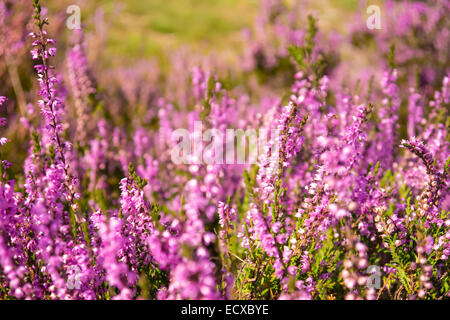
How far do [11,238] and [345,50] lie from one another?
12.4 meters

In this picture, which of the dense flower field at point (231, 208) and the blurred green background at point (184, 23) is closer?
the dense flower field at point (231, 208)

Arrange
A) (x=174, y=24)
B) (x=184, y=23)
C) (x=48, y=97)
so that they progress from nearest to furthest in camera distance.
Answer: (x=48, y=97) → (x=174, y=24) → (x=184, y=23)

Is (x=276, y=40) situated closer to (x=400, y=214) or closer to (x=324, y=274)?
(x=400, y=214)

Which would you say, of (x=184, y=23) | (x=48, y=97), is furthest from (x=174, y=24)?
(x=48, y=97)

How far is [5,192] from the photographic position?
1864 millimetres

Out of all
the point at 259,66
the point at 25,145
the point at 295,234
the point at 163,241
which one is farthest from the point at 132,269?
the point at 259,66

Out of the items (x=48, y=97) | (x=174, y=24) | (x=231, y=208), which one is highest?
(x=174, y=24)

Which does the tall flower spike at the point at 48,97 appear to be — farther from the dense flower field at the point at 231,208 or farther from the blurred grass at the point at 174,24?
the blurred grass at the point at 174,24

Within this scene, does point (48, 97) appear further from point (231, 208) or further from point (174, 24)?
point (174, 24)

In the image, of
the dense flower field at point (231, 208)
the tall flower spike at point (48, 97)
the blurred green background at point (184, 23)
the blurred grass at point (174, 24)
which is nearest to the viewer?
the dense flower field at point (231, 208)

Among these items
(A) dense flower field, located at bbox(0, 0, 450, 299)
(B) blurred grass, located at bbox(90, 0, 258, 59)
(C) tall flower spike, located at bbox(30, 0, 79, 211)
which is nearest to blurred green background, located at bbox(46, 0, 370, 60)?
(B) blurred grass, located at bbox(90, 0, 258, 59)

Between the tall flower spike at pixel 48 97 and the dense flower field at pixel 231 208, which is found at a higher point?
the tall flower spike at pixel 48 97

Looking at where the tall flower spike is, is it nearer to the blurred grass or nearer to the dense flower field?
the dense flower field

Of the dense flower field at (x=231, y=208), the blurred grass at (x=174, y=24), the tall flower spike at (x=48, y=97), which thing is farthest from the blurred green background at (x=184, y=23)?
→ the tall flower spike at (x=48, y=97)
